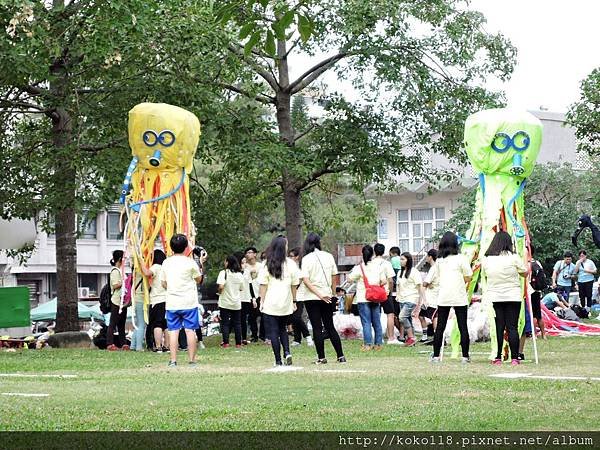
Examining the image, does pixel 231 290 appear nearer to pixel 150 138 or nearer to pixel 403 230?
pixel 150 138

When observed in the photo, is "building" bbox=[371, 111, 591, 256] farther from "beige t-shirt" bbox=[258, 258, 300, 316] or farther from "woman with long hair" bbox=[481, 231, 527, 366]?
"beige t-shirt" bbox=[258, 258, 300, 316]

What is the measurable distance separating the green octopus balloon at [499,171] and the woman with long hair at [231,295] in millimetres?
5022

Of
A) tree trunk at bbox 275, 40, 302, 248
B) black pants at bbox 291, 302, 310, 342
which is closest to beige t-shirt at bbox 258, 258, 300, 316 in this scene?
black pants at bbox 291, 302, 310, 342

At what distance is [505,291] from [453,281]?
32.2 inches

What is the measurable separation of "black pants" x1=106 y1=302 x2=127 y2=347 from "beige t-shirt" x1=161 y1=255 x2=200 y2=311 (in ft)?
19.8

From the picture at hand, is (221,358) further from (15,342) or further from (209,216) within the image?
(209,216)

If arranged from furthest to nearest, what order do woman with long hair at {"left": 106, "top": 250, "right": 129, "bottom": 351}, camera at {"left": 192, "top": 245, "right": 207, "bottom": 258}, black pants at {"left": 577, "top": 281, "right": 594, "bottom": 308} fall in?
black pants at {"left": 577, "top": 281, "right": 594, "bottom": 308}
woman with long hair at {"left": 106, "top": 250, "right": 129, "bottom": 351}
camera at {"left": 192, "top": 245, "right": 207, "bottom": 258}

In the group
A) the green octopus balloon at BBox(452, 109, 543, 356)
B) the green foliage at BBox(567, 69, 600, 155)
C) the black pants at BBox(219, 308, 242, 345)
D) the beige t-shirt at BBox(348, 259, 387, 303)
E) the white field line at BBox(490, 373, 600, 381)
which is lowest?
the white field line at BBox(490, 373, 600, 381)

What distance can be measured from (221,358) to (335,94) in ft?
38.1

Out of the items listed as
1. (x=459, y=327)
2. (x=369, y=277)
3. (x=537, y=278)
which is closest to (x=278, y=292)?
(x=459, y=327)

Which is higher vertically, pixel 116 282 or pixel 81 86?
pixel 81 86

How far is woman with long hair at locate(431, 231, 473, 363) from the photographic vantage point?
15.4 meters

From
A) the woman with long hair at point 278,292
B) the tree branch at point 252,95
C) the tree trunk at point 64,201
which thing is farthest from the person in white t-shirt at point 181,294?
the tree branch at point 252,95

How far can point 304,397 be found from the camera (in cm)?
1052
